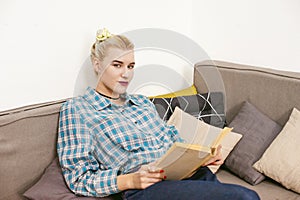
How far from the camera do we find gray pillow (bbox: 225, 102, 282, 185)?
2.00 meters

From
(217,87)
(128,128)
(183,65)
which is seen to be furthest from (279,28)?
(128,128)

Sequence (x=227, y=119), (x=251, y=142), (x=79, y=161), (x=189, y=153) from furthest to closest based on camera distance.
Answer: (x=227, y=119) < (x=251, y=142) < (x=79, y=161) < (x=189, y=153)

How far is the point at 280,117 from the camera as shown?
2125mm

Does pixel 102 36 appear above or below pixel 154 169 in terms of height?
above

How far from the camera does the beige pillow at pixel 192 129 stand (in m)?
2.06

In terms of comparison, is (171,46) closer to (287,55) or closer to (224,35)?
(224,35)

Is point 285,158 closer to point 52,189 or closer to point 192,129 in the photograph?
point 192,129

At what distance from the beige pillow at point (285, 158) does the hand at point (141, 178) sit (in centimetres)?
61

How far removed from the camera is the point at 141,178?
1527mm

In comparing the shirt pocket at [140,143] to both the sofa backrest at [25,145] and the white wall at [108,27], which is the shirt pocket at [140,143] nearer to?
the sofa backrest at [25,145]

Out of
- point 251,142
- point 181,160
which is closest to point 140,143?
point 181,160

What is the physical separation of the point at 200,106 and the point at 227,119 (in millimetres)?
187

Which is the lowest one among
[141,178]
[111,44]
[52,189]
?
[52,189]

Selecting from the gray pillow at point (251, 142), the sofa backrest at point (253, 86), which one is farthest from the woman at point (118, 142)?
the sofa backrest at point (253, 86)
